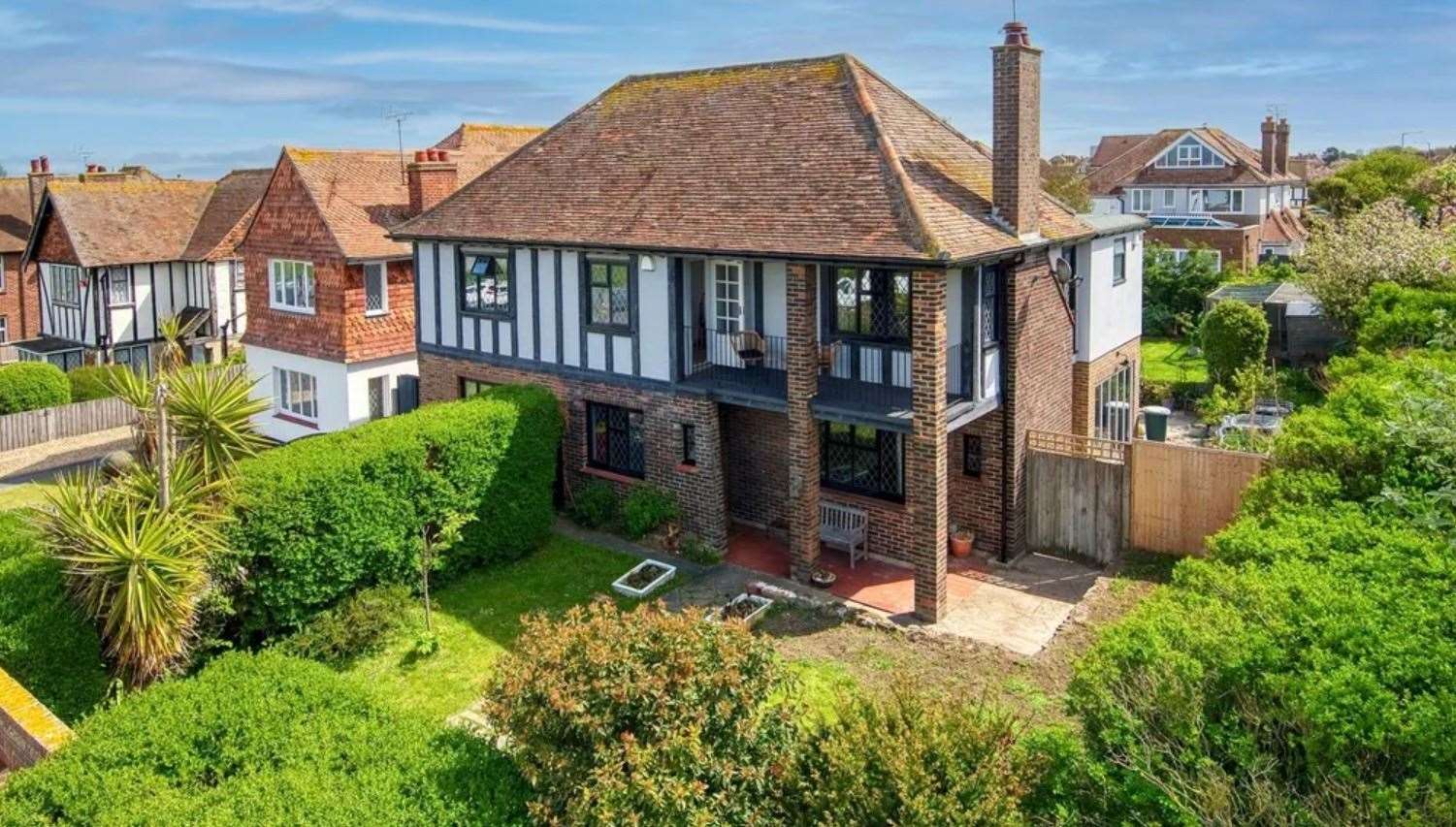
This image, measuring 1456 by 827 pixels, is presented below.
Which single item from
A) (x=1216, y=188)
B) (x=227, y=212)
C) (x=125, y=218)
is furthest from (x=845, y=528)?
(x=1216, y=188)

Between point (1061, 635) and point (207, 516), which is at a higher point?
point (207, 516)

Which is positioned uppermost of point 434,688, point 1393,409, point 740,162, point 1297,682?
point 740,162

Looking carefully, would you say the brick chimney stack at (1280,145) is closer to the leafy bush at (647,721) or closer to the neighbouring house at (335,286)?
the neighbouring house at (335,286)

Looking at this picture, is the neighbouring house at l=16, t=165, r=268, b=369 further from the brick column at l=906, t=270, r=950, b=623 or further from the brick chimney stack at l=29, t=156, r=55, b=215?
the brick column at l=906, t=270, r=950, b=623

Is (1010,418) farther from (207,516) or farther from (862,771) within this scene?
(207,516)

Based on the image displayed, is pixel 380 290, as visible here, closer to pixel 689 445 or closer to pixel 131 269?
pixel 689 445

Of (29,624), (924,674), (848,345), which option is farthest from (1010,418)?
(29,624)
